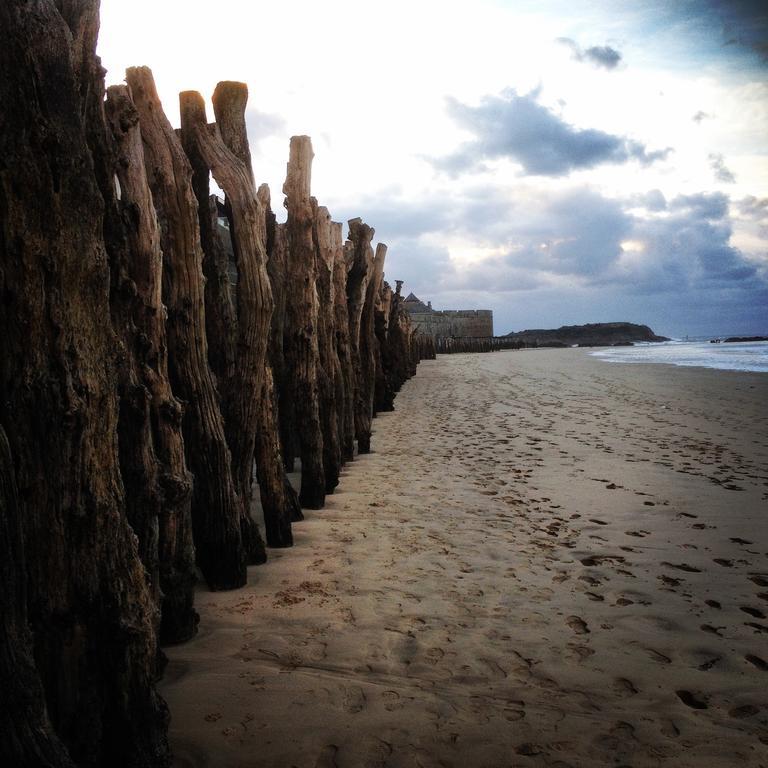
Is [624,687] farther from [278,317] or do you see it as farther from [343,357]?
[343,357]

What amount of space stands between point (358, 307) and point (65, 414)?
21.7 feet

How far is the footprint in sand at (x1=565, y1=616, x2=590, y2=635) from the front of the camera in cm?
298

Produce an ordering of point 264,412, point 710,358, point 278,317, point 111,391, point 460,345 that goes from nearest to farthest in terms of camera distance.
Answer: point 111,391
point 264,412
point 278,317
point 710,358
point 460,345

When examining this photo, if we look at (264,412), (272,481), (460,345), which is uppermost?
(460,345)

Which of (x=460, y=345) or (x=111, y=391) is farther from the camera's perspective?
(x=460, y=345)

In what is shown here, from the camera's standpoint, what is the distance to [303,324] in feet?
16.8

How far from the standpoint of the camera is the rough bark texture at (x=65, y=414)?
1.69 metres

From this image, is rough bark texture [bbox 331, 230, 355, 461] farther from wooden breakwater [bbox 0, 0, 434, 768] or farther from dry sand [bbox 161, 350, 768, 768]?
wooden breakwater [bbox 0, 0, 434, 768]

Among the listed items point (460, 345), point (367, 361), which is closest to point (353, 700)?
point (367, 361)

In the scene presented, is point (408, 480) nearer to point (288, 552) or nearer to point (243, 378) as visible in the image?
point (288, 552)

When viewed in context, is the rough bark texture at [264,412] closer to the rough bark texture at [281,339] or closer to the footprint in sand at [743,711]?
the rough bark texture at [281,339]

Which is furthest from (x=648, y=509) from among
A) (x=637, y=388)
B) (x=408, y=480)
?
(x=637, y=388)

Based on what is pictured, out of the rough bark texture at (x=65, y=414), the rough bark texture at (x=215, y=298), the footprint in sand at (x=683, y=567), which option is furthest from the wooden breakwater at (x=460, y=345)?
the rough bark texture at (x=65, y=414)

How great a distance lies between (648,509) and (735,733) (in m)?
3.00
